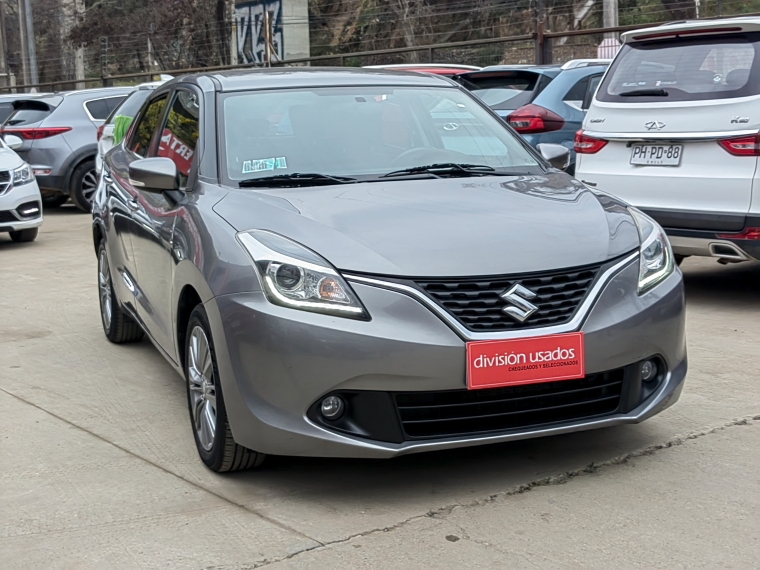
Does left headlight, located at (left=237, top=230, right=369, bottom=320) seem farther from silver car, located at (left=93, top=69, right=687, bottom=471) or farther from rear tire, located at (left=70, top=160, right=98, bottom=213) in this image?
rear tire, located at (left=70, top=160, right=98, bottom=213)

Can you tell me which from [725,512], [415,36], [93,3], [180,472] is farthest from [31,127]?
[93,3]

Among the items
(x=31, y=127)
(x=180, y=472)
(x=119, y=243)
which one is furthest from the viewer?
(x=31, y=127)

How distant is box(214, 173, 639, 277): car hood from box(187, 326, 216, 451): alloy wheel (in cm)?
50

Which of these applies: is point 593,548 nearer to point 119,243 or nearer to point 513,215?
point 513,215

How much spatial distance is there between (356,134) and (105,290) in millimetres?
2513

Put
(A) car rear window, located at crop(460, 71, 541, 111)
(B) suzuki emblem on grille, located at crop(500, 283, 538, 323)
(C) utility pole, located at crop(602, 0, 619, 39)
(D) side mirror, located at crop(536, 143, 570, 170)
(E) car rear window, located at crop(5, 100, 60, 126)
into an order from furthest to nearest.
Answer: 1. (C) utility pole, located at crop(602, 0, 619, 39)
2. (E) car rear window, located at crop(5, 100, 60, 126)
3. (A) car rear window, located at crop(460, 71, 541, 111)
4. (D) side mirror, located at crop(536, 143, 570, 170)
5. (B) suzuki emblem on grille, located at crop(500, 283, 538, 323)

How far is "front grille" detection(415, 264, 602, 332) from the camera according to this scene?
365 centimetres

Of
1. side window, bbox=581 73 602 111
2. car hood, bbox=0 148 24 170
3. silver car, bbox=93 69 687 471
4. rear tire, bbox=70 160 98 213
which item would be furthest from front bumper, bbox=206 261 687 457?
rear tire, bbox=70 160 98 213

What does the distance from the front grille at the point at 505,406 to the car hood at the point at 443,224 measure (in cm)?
42

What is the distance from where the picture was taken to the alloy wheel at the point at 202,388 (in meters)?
4.10

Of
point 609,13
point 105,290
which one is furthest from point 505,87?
point 609,13

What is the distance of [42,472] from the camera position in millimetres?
4238

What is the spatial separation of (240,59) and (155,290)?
23597 mm

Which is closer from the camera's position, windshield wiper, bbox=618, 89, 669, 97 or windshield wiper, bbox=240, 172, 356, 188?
windshield wiper, bbox=240, 172, 356, 188
